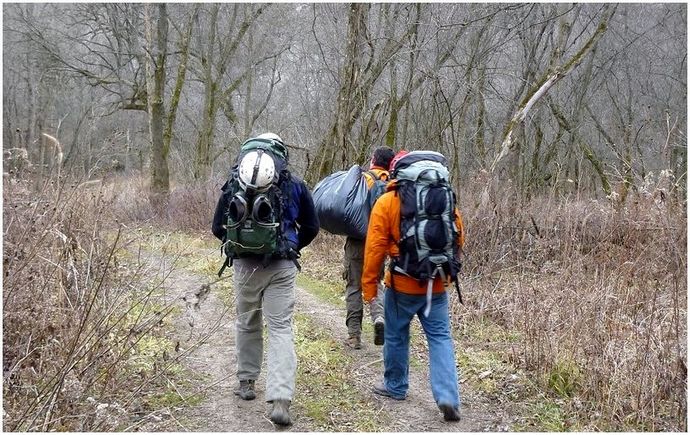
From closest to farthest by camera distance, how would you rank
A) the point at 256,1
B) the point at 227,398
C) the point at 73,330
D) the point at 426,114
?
the point at 73,330
the point at 227,398
the point at 426,114
the point at 256,1

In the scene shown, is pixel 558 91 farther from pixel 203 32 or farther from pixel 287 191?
pixel 287 191

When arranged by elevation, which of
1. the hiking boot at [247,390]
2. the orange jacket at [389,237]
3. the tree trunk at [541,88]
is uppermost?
the tree trunk at [541,88]

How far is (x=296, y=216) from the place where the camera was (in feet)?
13.8

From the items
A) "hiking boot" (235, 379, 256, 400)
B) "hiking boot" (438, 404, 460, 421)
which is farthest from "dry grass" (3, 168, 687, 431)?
"hiking boot" (438, 404, 460, 421)

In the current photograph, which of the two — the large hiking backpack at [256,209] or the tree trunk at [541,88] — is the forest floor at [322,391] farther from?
the tree trunk at [541,88]

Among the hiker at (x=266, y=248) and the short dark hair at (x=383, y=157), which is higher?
the short dark hair at (x=383, y=157)

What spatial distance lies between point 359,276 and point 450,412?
1791mm

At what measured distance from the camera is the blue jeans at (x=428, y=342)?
4.03m

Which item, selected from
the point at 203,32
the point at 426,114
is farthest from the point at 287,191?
the point at 203,32

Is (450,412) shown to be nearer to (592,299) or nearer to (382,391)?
(382,391)

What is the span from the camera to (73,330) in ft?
13.0

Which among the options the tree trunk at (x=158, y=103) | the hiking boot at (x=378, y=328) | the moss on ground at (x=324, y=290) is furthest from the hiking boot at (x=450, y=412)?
the tree trunk at (x=158, y=103)

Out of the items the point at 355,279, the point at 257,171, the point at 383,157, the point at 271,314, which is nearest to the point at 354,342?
the point at 355,279

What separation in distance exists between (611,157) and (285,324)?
18.5 meters
